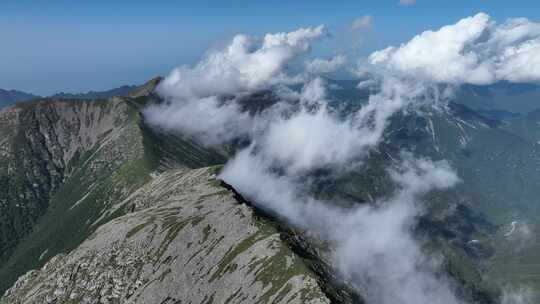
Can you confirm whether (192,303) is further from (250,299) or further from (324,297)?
(324,297)

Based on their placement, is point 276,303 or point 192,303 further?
point 192,303

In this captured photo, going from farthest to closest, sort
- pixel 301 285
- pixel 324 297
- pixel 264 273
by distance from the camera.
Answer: pixel 264 273, pixel 301 285, pixel 324 297

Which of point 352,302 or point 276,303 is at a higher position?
point 276,303

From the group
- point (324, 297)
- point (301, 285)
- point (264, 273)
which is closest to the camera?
point (324, 297)

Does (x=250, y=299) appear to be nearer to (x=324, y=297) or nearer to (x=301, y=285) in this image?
(x=301, y=285)

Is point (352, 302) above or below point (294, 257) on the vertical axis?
below

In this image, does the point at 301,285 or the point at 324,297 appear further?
the point at 301,285

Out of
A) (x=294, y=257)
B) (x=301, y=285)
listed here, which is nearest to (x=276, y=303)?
(x=301, y=285)

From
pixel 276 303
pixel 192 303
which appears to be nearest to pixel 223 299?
pixel 192 303

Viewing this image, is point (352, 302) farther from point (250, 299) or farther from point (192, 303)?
point (192, 303)
